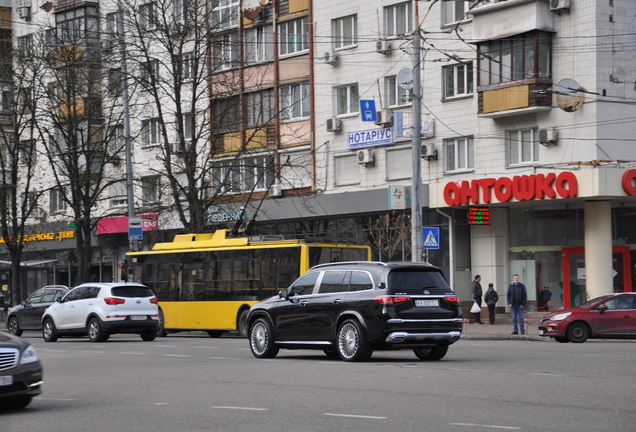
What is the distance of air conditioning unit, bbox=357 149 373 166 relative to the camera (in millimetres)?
39672

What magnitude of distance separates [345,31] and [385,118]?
4199mm

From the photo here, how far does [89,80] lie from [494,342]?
21.0 meters

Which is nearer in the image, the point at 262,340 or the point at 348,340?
the point at 348,340

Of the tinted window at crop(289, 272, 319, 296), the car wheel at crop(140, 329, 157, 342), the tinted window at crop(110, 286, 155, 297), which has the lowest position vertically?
the car wheel at crop(140, 329, 157, 342)

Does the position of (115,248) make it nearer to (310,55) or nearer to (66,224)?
(66,224)

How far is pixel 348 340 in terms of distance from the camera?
18781 mm

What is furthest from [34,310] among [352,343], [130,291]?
[352,343]

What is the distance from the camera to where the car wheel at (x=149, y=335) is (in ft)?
96.5

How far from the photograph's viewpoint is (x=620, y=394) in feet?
42.5

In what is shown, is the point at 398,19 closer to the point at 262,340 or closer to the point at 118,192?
the point at 118,192

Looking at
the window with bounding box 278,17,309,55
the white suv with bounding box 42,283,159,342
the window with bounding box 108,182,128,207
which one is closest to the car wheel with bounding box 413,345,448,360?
the white suv with bounding box 42,283,159,342

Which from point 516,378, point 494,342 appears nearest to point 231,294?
point 494,342

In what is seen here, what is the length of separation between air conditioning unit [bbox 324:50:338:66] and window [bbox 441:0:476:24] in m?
5.03

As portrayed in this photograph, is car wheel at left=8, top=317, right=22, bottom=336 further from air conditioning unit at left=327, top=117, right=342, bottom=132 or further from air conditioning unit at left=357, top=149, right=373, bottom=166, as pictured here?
air conditioning unit at left=327, top=117, right=342, bottom=132
